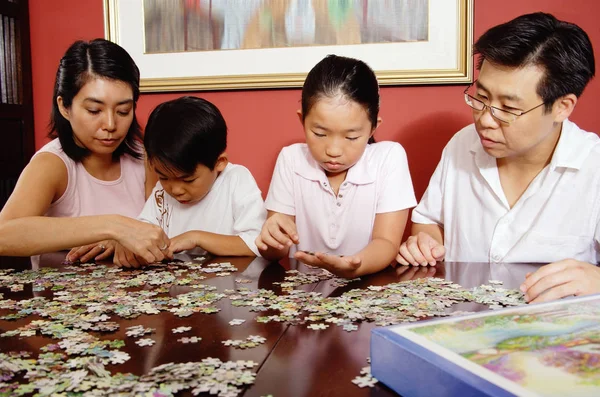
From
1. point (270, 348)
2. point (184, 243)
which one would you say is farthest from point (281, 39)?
point (270, 348)

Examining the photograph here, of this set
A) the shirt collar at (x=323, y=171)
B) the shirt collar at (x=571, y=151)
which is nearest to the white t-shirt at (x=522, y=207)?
the shirt collar at (x=571, y=151)

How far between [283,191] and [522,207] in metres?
0.88

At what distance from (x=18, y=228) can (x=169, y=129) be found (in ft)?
1.92

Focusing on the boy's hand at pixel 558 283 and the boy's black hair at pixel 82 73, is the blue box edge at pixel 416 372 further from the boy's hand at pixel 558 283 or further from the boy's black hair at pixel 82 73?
the boy's black hair at pixel 82 73

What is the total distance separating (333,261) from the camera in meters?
1.27

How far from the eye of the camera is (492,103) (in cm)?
164

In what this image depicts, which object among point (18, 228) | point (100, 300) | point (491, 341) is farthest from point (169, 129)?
point (491, 341)

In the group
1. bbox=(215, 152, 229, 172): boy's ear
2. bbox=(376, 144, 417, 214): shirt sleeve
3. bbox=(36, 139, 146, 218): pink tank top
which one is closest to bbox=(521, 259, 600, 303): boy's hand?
bbox=(376, 144, 417, 214): shirt sleeve

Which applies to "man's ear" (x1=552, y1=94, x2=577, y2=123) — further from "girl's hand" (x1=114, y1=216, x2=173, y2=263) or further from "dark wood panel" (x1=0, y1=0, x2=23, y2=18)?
"dark wood panel" (x1=0, y1=0, x2=23, y2=18)

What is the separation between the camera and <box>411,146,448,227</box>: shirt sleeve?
6.72 feet

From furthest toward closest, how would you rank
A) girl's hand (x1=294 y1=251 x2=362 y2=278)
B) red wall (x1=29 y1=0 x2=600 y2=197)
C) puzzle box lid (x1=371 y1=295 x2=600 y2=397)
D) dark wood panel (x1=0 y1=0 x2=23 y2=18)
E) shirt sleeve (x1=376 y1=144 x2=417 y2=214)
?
dark wood panel (x1=0 y1=0 x2=23 y2=18) < red wall (x1=29 y1=0 x2=600 y2=197) < shirt sleeve (x1=376 y1=144 x2=417 y2=214) < girl's hand (x1=294 y1=251 x2=362 y2=278) < puzzle box lid (x1=371 y1=295 x2=600 y2=397)

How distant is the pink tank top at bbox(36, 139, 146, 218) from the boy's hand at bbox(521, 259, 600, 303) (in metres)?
1.71

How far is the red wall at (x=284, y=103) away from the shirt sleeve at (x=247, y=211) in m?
0.74

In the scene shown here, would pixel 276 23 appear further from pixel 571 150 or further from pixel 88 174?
pixel 571 150
